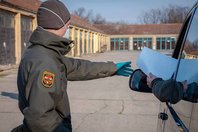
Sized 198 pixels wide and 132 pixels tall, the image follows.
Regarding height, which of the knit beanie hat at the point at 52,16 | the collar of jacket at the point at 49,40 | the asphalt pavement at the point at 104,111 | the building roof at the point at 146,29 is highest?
the building roof at the point at 146,29

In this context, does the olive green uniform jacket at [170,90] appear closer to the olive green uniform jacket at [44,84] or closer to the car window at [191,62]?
the car window at [191,62]

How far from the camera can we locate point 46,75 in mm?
2361

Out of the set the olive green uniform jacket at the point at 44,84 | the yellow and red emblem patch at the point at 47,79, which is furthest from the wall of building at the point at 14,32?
the yellow and red emblem patch at the point at 47,79

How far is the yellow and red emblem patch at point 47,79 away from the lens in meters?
2.35

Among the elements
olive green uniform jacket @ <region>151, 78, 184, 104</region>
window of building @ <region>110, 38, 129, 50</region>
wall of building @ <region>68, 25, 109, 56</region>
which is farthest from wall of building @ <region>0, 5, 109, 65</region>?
window of building @ <region>110, 38, 129, 50</region>

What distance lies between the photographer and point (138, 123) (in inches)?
307

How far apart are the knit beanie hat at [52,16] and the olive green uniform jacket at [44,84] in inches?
2.5

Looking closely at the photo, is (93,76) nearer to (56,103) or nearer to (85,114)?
(56,103)

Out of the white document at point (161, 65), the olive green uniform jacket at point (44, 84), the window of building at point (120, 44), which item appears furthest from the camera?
the window of building at point (120, 44)

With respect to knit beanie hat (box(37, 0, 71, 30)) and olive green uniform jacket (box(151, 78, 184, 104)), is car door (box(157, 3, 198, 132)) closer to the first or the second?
olive green uniform jacket (box(151, 78, 184, 104))

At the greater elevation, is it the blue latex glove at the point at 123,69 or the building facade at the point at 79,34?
the building facade at the point at 79,34

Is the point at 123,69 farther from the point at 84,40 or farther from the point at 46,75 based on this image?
the point at 84,40

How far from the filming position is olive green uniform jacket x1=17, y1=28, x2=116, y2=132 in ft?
7.77

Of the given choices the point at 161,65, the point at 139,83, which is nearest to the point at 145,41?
the point at 139,83
